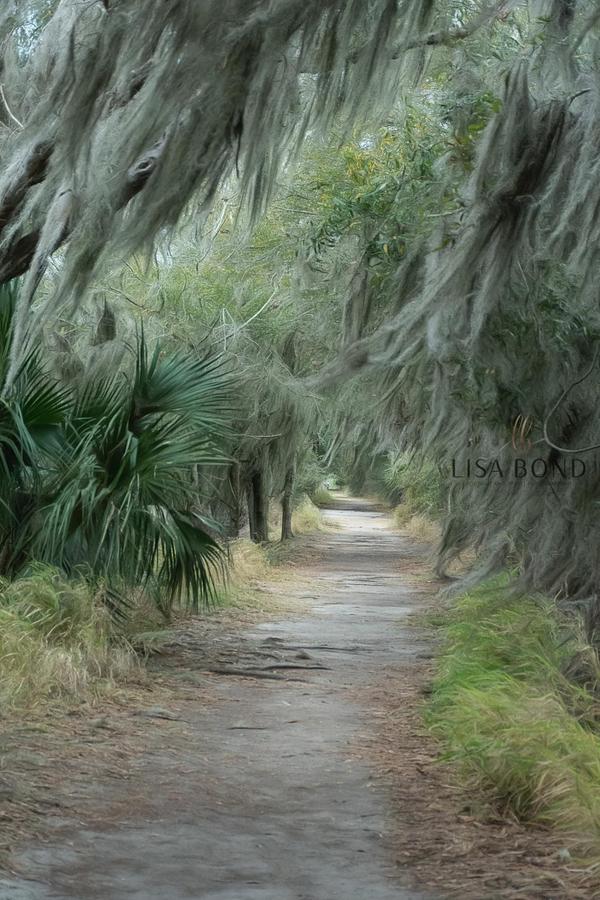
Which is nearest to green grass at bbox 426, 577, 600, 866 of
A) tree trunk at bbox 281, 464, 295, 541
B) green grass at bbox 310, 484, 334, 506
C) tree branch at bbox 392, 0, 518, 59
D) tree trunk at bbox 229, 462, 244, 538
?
tree branch at bbox 392, 0, 518, 59

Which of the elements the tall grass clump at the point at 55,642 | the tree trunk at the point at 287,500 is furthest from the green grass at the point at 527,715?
the tree trunk at the point at 287,500

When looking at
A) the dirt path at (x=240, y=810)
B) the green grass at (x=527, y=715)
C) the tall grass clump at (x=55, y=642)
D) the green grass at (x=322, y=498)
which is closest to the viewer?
the dirt path at (x=240, y=810)

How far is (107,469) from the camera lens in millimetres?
9477

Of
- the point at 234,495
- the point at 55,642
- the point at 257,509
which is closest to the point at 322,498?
the point at 257,509

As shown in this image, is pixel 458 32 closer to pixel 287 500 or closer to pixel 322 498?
pixel 287 500

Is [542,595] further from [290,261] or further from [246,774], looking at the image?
[290,261]

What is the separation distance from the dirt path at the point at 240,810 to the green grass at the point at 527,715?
0.57m

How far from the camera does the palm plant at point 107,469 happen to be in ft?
29.6

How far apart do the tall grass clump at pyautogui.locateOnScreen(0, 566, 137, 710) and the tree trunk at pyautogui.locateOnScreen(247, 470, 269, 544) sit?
13084mm

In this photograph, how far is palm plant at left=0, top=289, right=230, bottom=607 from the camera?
9.02 meters

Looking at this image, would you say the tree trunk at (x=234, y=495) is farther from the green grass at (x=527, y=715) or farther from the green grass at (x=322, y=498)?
the green grass at (x=322, y=498)

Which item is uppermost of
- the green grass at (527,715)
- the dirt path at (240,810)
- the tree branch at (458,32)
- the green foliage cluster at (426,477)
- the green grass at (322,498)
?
the tree branch at (458,32)

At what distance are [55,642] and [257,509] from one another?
14.5 m

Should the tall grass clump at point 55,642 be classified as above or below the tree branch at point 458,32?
below
